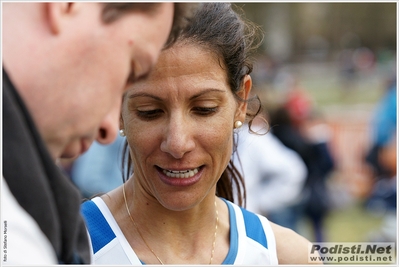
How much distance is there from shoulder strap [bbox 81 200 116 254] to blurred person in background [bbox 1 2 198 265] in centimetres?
84

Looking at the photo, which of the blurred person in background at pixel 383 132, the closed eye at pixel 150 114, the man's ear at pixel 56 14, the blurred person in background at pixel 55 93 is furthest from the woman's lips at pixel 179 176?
the blurred person in background at pixel 383 132

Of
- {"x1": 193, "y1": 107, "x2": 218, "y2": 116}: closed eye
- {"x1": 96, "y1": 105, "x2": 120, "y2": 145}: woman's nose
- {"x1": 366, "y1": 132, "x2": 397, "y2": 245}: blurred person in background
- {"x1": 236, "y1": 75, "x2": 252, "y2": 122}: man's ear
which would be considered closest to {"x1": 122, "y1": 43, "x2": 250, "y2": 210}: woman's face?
{"x1": 193, "y1": 107, "x2": 218, "y2": 116}: closed eye

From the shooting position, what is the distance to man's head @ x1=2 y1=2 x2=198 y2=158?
1.08m

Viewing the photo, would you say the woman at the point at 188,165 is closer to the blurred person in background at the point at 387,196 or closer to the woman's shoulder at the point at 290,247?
the woman's shoulder at the point at 290,247

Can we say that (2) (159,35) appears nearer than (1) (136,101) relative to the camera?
Yes

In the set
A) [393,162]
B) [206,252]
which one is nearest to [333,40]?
[393,162]

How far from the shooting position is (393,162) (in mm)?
7254

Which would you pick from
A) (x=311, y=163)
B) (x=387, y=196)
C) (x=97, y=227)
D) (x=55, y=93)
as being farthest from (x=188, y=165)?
(x=387, y=196)

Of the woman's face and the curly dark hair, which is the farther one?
the curly dark hair

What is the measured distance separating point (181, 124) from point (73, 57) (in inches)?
35.0

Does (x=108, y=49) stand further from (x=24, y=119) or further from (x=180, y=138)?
(x=180, y=138)

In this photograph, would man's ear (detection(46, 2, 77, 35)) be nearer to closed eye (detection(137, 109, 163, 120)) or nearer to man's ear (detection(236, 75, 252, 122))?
closed eye (detection(137, 109, 163, 120))

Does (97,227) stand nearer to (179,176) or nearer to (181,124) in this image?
(179,176)

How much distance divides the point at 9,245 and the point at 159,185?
1094 millimetres
